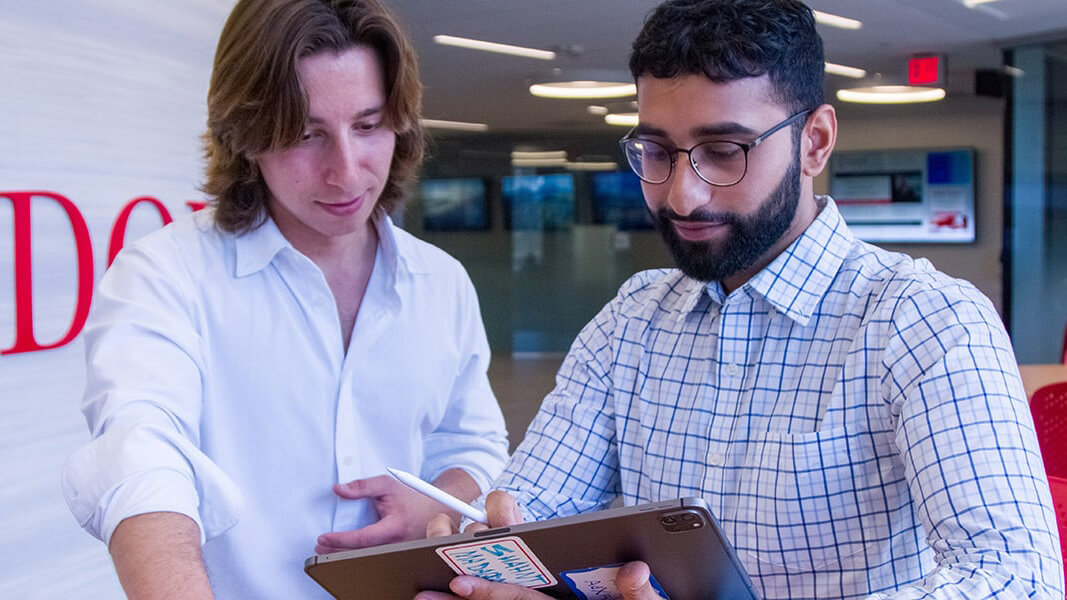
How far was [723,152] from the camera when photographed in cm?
153

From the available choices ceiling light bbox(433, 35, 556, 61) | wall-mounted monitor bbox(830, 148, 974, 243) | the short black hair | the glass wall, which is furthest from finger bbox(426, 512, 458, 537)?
the glass wall

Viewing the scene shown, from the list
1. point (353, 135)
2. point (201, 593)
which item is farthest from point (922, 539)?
point (353, 135)

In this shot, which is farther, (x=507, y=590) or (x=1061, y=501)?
(x=1061, y=501)

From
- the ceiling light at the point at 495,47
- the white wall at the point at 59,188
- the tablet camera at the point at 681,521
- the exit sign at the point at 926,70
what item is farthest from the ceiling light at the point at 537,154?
the tablet camera at the point at 681,521

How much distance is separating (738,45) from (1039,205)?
6418 millimetres

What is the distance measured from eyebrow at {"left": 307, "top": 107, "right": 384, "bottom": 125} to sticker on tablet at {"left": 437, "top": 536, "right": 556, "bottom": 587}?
32.7 inches

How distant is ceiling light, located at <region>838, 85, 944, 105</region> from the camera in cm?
536

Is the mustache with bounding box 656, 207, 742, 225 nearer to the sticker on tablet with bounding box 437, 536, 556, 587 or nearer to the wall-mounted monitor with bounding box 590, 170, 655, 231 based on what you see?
the sticker on tablet with bounding box 437, 536, 556, 587

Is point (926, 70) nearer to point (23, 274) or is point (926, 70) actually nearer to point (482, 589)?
point (23, 274)

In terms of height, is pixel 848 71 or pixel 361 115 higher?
pixel 848 71

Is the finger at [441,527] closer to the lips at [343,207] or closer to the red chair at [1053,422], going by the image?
the lips at [343,207]

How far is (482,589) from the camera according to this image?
52.1 inches

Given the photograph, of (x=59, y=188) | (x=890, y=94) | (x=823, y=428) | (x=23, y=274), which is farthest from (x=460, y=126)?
(x=823, y=428)

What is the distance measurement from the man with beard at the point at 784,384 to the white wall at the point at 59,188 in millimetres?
1876
